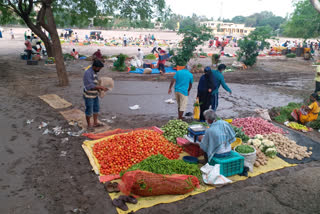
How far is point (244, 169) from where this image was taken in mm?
4461

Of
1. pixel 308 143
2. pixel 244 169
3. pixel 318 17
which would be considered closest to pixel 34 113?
pixel 244 169

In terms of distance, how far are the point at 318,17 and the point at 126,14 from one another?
16.7 metres

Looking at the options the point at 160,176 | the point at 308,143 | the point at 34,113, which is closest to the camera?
the point at 160,176

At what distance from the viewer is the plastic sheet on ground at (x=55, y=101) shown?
25.9 feet

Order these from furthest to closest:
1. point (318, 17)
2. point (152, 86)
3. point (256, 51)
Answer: point (318, 17)
point (256, 51)
point (152, 86)

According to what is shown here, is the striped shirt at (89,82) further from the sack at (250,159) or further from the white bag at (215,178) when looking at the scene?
the sack at (250,159)

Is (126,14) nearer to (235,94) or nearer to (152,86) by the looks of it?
(152,86)

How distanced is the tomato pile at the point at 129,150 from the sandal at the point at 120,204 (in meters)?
0.78

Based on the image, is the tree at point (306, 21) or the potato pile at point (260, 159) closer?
the potato pile at point (260, 159)

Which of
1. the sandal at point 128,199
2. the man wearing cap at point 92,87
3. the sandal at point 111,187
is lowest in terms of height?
the sandal at point 128,199

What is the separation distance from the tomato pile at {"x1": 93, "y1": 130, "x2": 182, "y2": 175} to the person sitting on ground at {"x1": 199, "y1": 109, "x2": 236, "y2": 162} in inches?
36.7

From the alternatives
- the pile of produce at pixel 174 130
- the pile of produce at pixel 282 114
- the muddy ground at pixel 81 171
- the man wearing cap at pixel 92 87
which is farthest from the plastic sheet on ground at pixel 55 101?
the pile of produce at pixel 282 114

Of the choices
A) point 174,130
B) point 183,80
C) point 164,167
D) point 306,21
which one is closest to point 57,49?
point 183,80

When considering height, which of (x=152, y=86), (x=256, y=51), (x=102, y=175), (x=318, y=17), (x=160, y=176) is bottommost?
(x=102, y=175)
